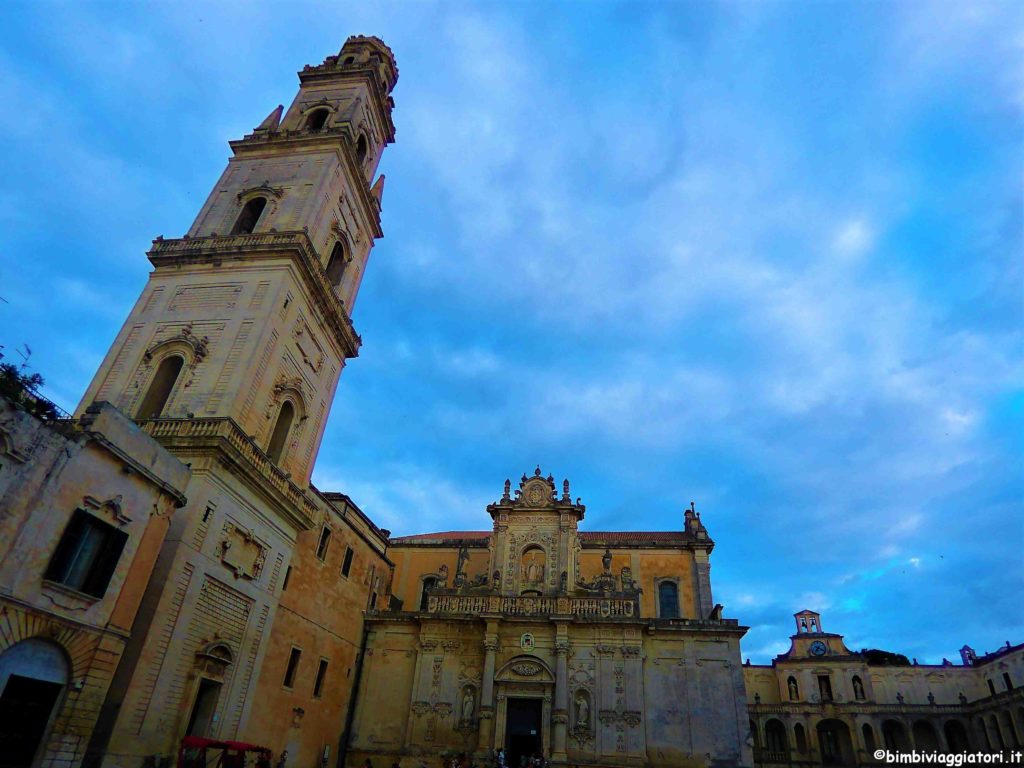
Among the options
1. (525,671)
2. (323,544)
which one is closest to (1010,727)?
(525,671)

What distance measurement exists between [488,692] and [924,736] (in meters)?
43.0

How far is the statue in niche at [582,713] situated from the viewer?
25633 mm

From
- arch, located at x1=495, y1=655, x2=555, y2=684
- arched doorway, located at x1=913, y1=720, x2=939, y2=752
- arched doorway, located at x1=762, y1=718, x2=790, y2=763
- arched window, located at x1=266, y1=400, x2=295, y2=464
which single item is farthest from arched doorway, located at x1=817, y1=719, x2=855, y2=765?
arched window, located at x1=266, y1=400, x2=295, y2=464

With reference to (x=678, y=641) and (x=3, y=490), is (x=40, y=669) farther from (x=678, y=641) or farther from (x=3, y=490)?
(x=678, y=641)

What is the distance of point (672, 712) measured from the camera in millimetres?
25797

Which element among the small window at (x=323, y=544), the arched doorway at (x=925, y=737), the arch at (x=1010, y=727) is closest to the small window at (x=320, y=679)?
the small window at (x=323, y=544)

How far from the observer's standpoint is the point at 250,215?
2581 centimetres

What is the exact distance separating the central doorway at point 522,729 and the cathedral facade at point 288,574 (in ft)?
0.30

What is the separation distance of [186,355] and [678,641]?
22.7 metres

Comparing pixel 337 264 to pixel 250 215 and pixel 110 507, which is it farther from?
pixel 110 507

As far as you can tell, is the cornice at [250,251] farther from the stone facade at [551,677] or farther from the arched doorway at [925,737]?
the arched doorway at [925,737]

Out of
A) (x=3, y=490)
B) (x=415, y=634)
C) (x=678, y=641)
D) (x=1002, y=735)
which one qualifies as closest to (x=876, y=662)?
(x=1002, y=735)

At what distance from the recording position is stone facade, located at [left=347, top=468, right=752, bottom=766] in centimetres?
2531

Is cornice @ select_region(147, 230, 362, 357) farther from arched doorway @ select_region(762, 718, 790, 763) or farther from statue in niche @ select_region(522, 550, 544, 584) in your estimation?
arched doorway @ select_region(762, 718, 790, 763)
